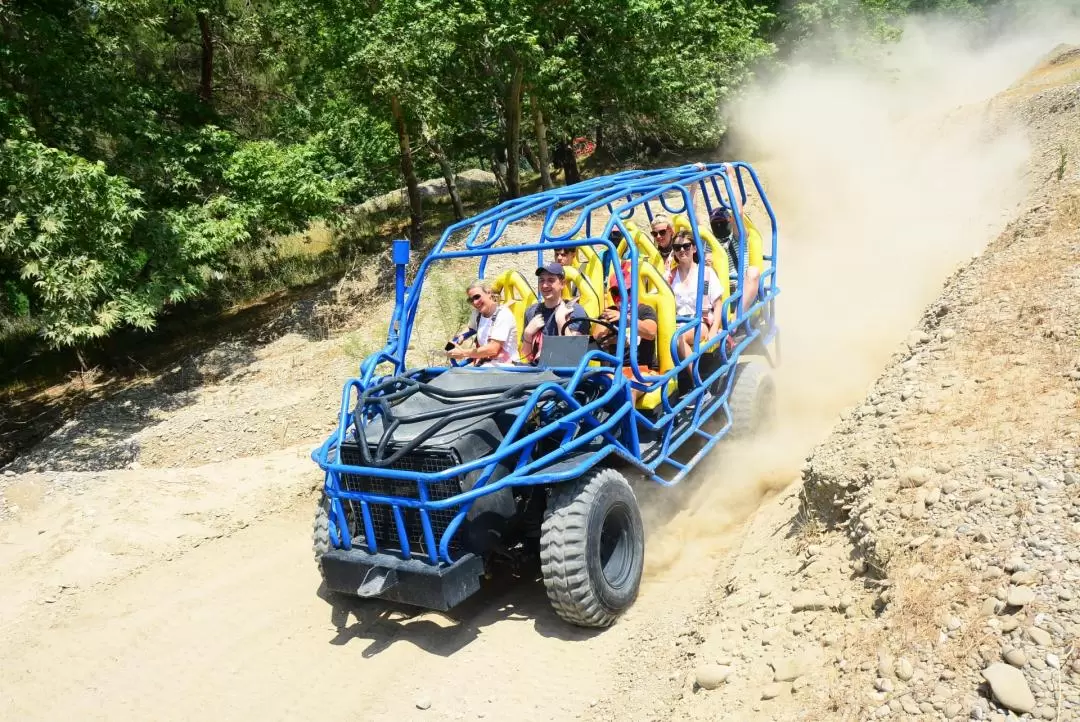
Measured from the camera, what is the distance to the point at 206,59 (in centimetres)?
1453

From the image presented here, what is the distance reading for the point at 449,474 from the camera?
425 centimetres

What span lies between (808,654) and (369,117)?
13238 mm

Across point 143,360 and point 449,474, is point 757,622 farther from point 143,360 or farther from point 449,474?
point 143,360

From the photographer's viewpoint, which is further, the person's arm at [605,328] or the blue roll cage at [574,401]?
the person's arm at [605,328]

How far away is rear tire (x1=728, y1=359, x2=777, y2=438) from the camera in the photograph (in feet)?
22.2

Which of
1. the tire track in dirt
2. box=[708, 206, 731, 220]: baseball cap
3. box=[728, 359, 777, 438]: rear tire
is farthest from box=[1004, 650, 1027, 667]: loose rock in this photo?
box=[708, 206, 731, 220]: baseball cap

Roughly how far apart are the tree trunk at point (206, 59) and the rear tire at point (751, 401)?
11.3 m

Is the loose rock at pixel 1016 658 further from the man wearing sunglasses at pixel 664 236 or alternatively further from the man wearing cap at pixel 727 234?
the man wearing cap at pixel 727 234

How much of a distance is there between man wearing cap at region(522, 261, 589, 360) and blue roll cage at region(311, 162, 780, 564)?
27 cm

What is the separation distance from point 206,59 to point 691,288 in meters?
11.6

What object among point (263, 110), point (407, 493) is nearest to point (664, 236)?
point (407, 493)

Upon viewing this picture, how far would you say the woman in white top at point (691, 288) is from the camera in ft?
21.3

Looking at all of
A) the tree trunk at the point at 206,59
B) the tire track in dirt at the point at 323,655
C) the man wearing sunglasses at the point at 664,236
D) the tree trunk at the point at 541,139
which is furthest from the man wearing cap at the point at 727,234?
the tree trunk at the point at 206,59

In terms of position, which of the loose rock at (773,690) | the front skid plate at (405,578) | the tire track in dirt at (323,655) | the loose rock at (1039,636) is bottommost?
the tire track in dirt at (323,655)
